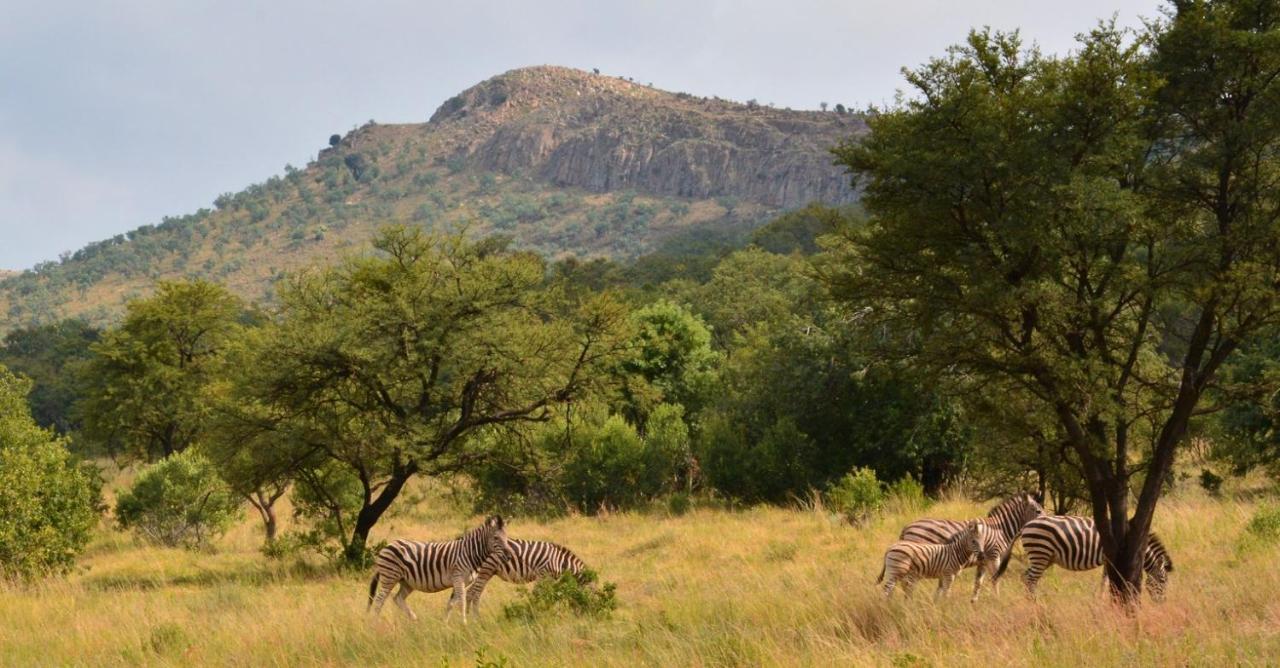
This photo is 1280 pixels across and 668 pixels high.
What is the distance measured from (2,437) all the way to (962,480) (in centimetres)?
2304

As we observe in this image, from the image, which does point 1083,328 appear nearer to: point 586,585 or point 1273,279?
point 1273,279

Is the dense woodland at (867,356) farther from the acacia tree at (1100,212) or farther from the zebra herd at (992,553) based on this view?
the zebra herd at (992,553)

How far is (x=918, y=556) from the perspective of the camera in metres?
11.2

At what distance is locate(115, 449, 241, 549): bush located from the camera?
27.6 metres

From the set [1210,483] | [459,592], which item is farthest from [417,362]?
[1210,483]

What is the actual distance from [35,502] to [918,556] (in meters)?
16.4

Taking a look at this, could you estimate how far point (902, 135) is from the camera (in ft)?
34.3

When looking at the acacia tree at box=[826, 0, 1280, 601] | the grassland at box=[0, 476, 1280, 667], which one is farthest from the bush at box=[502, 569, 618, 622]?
the acacia tree at box=[826, 0, 1280, 601]

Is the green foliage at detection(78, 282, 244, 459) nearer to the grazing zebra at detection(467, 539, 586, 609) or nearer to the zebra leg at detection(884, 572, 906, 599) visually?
the grazing zebra at detection(467, 539, 586, 609)

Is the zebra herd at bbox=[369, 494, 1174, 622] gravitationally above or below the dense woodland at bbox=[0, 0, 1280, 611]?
below

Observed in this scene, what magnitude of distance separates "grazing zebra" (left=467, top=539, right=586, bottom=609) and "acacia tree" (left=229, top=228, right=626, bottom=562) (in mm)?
5805

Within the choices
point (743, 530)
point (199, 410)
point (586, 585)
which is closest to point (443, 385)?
point (743, 530)

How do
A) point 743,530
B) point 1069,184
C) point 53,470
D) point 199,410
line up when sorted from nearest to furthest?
point 1069,184
point 53,470
point 743,530
point 199,410

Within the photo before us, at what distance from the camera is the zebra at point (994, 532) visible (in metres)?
12.1
